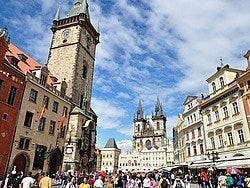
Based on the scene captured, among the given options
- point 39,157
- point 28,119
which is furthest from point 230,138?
point 28,119

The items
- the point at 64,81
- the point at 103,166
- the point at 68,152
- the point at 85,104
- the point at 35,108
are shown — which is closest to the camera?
the point at 35,108

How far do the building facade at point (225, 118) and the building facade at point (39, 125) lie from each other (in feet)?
63.3

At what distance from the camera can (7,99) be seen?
71.6 ft

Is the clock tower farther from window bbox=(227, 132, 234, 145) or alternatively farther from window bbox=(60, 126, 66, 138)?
window bbox=(227, 132, 234, 145)

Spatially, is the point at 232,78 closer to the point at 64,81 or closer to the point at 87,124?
the point at 87,124

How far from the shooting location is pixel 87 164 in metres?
Answer: 32.1

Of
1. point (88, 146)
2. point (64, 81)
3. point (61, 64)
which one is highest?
point (61, 64)

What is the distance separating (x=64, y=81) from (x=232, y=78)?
23.3 meters

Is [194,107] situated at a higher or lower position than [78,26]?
lower

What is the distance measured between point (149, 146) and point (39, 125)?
11260cm

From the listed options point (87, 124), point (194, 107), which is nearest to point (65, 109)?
point (87, 124)

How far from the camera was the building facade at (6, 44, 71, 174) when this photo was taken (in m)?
23.2

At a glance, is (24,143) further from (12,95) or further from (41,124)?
(12,95)

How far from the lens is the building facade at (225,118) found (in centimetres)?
2361
